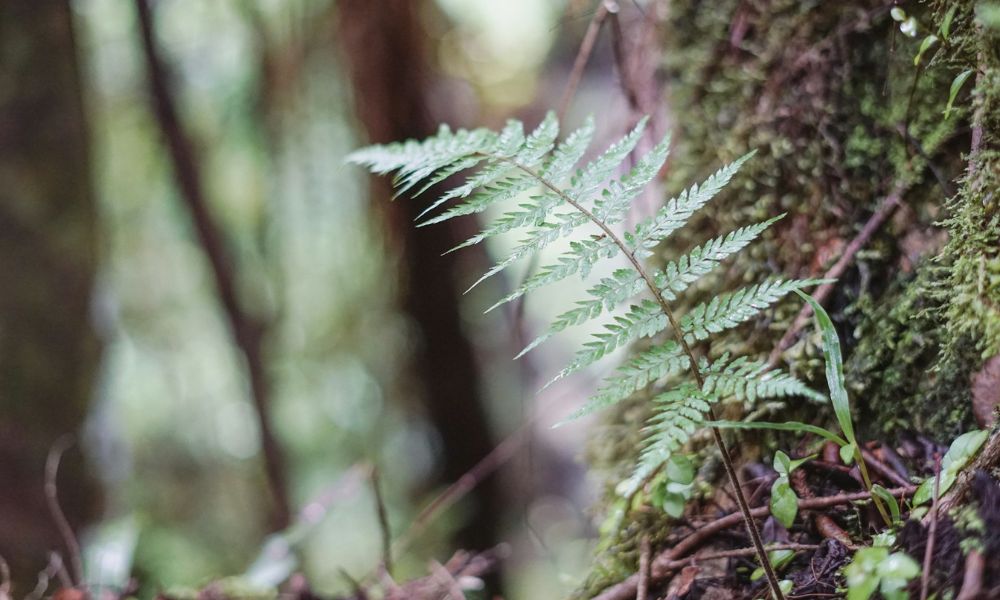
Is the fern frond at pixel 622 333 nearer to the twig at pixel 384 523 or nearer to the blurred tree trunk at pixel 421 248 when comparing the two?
the twig at pixel 384 523

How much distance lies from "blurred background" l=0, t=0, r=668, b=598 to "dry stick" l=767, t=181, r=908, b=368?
52 centimetres

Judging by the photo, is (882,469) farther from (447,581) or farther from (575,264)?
(447,581)

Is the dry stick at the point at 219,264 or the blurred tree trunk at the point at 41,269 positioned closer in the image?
the blurred tree trunk at the point at 41,269

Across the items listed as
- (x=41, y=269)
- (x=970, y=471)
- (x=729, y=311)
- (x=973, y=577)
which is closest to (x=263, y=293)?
(x=41, y=269)

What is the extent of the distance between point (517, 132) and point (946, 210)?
2.16ft

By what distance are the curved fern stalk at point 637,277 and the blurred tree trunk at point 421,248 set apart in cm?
251

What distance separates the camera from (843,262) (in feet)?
3.95

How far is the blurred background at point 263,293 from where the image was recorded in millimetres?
2580

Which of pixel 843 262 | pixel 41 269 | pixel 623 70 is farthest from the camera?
Result: pixel 41 269

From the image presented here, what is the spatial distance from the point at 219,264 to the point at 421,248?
102 cm

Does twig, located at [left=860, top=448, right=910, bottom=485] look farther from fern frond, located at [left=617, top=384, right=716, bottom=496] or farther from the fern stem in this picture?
fern frond, located at [left=617, top=384, right=716, bottom=496]

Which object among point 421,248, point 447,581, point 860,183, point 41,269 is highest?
point 41,269

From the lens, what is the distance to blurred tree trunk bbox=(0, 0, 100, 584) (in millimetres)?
2531

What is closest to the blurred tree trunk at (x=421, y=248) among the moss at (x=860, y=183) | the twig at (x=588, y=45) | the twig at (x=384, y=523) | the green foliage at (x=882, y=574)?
the twig at (x=588, y=45)
